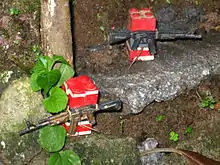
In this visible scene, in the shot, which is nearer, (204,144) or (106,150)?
(106,150)

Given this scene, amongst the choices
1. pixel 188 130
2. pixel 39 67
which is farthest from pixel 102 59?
pixel 188 130

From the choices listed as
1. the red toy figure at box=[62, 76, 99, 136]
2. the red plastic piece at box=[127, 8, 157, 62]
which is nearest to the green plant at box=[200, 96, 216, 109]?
the red plastic piece at box=[127, 8, 157, 62]

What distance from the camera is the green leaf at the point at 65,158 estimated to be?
2824mm

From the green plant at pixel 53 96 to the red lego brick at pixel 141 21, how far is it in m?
0.59

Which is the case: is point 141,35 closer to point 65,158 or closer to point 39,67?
point 39,67

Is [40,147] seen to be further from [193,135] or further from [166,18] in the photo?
[166,18]

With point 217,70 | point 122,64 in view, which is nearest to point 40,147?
point 122,64

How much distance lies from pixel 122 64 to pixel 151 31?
0.32 metres

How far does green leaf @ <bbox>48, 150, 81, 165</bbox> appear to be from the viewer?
2824 mm

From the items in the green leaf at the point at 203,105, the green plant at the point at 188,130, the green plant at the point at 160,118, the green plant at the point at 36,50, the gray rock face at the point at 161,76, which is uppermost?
the green plant at the point at 36,50

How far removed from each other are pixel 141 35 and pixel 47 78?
784 mm

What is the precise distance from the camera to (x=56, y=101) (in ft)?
9.12

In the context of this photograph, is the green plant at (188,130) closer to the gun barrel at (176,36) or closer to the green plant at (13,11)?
the gun barrel at (176,36)

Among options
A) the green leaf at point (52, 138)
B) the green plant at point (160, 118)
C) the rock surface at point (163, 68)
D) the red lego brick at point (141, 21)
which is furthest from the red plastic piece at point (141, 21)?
the green leaf at point (52, 138)
